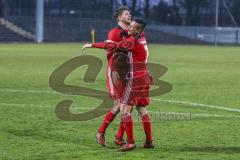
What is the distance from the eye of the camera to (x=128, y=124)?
32.7 feet

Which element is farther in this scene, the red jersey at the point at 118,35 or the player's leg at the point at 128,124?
the red jersey at the point at 118,35

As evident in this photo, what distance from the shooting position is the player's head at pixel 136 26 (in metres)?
9.82

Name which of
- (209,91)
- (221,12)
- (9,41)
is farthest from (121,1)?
(209,91)

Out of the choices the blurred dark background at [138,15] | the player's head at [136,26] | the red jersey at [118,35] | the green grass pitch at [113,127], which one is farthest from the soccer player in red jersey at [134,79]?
the blurred dark background at [138,15]

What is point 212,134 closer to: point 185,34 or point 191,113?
point 191,113

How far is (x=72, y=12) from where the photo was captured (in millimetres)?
89250

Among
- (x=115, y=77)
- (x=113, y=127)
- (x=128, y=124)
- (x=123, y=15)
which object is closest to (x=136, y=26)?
(x=123, y=15)

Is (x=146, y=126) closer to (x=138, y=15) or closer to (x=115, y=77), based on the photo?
(x=115, y=77)

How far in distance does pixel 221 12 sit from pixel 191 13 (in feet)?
13.4

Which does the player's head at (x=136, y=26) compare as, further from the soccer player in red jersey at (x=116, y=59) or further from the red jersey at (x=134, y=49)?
the soccer player in red jersey at (x=116, y=59)

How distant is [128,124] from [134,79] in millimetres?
Result: 633

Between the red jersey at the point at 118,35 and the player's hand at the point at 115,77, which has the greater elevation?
the red jersey at the point at 118,35

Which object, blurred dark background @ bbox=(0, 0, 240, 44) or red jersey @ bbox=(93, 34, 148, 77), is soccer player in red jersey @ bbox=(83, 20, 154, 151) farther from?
blurred dark background @ bbox=(0, 0, 240, 44)

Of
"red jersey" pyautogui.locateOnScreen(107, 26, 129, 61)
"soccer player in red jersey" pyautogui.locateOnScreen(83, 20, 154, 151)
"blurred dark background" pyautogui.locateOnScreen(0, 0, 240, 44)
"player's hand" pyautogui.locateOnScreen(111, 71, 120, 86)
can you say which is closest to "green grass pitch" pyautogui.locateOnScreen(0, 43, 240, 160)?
"soccer player in red jersey" pyautogui.locateOnScreen(83, 20, 154, 151)
